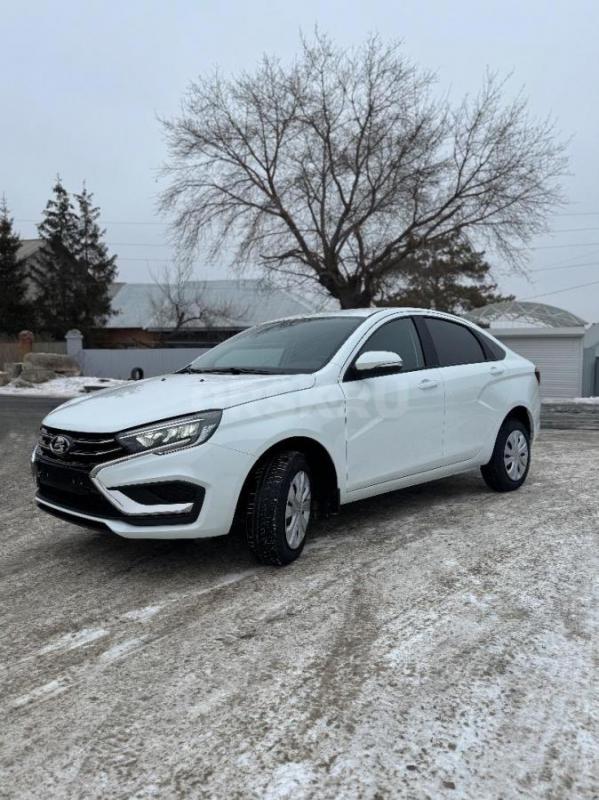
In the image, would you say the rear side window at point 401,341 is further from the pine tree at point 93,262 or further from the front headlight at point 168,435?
the pine tree at point 93,262

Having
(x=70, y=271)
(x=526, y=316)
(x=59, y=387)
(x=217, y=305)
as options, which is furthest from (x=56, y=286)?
(x=526, y=316)

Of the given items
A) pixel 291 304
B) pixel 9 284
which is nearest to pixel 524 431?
pixel 291 304

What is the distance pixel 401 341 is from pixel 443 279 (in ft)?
133

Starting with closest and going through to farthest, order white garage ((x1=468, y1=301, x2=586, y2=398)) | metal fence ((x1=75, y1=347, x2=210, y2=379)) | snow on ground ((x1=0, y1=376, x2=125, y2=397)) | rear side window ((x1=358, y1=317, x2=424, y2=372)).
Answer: rear side window ((x1=358, y1=317, x2=424, y2=372)), white garage ((x1=468, y1=301, x2=586, y2=398)), snow on ground ((x1=0, y1=376, x2=125, y2=397)), metal fence ((x1=75, y1=347, x2=210, y2=379))

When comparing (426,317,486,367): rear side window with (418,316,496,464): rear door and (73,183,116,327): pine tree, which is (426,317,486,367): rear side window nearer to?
(418,316,496,464): rear door

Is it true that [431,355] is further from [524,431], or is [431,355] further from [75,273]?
[75,273]

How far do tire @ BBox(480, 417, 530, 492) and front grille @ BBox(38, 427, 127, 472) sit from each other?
3440 millimetres

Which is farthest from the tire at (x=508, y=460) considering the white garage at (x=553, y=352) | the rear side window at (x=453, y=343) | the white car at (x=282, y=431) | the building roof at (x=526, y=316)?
the building roof at (x=526, y=316)

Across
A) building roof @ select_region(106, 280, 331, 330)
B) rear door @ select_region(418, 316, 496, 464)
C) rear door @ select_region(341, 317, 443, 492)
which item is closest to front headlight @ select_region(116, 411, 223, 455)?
rear door @ select_region(341, 317, 443, 492)

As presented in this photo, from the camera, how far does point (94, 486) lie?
3836 millimetres

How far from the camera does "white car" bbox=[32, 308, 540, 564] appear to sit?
3.78 meters

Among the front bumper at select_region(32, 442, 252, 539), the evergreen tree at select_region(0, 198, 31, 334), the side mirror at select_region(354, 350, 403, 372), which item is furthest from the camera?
the evergreen tree at select_region(0, 198, 31, 334)

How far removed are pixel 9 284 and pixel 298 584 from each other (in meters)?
45.4

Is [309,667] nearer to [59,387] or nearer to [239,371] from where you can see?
[239,371]
